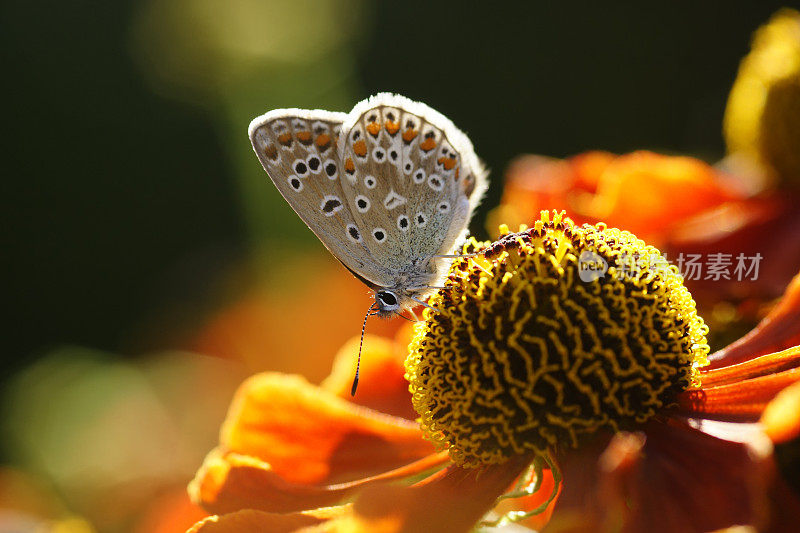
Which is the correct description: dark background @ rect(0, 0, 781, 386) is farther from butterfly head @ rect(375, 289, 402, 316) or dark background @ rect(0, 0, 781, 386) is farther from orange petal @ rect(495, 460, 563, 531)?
orange petal @ rect(495, 460, 563, 531)

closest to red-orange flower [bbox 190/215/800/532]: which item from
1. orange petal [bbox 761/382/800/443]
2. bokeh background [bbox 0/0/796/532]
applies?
orange petal [bbox 761/382/800/443]

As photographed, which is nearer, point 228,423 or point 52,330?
point 228,423

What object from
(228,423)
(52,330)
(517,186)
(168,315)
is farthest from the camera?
(52,330)

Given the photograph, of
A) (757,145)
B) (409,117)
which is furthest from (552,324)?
(757,145)

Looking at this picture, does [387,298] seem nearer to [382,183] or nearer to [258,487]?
[382,183]

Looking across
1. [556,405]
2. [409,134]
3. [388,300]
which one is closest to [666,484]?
[556,405]

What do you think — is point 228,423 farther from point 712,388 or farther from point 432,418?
point 712,388

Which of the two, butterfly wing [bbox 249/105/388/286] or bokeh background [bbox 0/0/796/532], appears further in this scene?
bokeh background [bbox 0/0/796/532]
